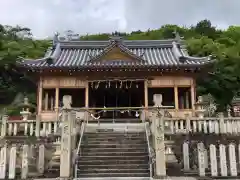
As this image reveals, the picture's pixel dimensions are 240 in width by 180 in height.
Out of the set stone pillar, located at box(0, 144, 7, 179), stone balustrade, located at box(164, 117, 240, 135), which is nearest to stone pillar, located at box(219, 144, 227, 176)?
stone balustrade, located at box(164, 117, 240, 135)

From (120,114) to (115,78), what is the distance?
3.20m

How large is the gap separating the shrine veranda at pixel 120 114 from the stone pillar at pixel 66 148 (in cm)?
3

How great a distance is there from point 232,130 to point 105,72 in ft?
A: 30.3

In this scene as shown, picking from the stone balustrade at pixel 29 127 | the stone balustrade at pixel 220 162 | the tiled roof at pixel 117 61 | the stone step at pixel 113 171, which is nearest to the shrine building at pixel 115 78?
the tiled roof at pixel 117 61

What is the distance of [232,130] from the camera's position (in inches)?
→ 609

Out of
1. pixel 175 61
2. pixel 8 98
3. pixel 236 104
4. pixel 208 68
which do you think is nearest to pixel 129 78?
pixel 175 61

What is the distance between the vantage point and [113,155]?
42.7 ft

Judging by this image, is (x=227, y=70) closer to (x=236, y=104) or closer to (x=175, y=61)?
(x=236, y=104)

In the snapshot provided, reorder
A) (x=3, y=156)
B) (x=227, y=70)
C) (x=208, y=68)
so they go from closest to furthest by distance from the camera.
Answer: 1. (x=3, y=156)
2. (x=208, y=68)
3. (x=227, y=70)

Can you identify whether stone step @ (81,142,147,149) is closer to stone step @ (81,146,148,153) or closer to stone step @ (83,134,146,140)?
stone step @ (81,146,148,153)

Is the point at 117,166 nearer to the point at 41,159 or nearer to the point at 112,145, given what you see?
the point at 112,145

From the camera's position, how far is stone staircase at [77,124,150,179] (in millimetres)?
11969

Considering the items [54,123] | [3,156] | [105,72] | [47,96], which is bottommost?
[3,156]

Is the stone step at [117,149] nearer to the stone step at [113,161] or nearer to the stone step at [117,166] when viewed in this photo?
the stone step at [113,161]
